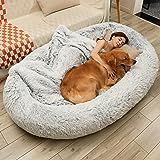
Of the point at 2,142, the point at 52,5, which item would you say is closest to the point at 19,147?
the point at 2,142

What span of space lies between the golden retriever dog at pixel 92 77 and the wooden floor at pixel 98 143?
0.32m

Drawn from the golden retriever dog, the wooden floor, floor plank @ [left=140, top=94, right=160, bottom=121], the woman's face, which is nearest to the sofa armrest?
the woman's face

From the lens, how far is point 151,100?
2092 mm

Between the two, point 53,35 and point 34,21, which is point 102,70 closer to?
point 53,35

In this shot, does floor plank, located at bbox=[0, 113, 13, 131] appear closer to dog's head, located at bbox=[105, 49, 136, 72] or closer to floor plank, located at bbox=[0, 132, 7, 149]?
floor plank, located at bbox=[0, 132, 7, 149]

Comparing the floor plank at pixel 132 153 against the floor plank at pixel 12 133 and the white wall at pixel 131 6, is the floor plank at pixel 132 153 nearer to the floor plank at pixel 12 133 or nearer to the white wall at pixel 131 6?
the floor plank at pixel 12 133

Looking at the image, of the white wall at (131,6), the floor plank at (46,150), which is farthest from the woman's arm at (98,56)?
the white wall at (131,6)

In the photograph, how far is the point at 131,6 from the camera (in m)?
3.35

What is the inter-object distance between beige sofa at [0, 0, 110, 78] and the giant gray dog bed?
17 centimetres

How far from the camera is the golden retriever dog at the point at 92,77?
1.76m

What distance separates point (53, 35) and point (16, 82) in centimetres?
72

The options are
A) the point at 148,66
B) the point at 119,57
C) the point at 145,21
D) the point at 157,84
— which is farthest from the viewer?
the point at 145,21

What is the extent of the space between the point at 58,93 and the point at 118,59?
0.58 metres

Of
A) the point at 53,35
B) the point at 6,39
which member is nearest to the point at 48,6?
the point at 53,35
